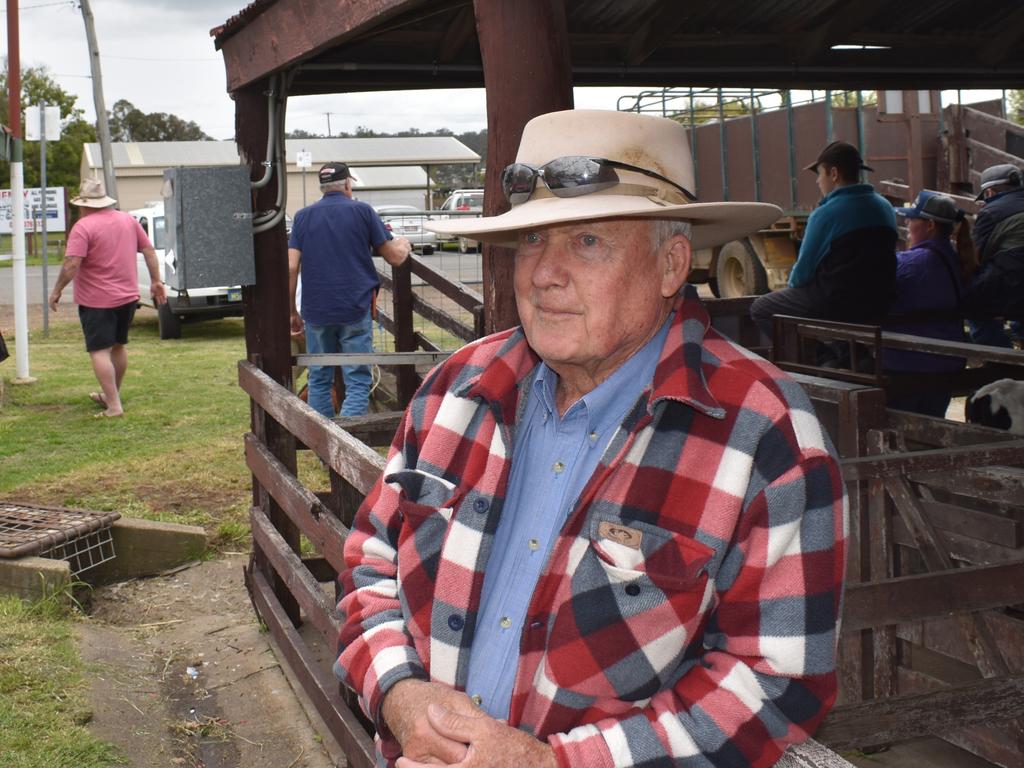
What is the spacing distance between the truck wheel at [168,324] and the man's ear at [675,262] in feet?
48.5

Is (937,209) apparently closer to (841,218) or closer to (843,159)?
(841,218)

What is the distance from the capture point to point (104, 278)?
9.70m

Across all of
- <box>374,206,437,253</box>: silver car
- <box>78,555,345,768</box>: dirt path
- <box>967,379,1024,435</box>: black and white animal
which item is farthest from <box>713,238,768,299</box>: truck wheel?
<box>967,379,1024,435</box>: black and white animal

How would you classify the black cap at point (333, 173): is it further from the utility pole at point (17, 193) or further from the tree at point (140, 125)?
the tree at point (140, 125)

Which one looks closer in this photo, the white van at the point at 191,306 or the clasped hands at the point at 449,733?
the clasped hands at the point at 449,733

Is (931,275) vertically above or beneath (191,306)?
→ beneath

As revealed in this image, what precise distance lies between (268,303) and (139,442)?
407 cm

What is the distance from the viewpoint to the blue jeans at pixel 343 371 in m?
7.48

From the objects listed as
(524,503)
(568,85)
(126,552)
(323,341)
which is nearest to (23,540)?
(126,552)

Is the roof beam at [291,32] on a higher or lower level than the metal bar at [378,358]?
higher

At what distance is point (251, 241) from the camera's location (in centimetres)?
521

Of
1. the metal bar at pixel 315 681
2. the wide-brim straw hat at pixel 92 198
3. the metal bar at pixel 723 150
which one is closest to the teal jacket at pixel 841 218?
the metal bar at pixel 315 681

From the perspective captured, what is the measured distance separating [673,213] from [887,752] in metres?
2.85

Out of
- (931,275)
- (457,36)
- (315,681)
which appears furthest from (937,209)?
(315,681)
